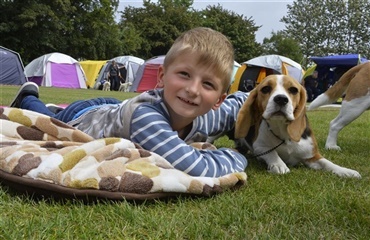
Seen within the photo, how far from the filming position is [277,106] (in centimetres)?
274

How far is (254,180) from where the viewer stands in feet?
7.69

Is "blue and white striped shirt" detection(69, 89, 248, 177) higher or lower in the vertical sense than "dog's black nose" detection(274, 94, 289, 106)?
lower

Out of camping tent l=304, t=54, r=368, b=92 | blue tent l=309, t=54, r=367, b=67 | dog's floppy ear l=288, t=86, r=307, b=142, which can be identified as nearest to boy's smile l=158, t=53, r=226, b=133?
dog's floppy ear l=288, t=86, r=307, b=142

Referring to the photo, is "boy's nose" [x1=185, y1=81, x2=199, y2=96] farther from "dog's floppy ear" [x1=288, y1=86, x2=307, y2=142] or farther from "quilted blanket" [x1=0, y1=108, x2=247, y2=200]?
"dog's floppy ear" [x1=288, y1=86, x2=307, y2=142]

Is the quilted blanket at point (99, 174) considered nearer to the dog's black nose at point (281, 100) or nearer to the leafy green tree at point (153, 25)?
the dog's black nose at point (281, 100)

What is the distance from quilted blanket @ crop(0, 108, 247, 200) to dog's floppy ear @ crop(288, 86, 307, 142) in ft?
2.54

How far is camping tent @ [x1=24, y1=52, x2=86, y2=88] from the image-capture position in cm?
2103

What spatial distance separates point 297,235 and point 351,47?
53812mm

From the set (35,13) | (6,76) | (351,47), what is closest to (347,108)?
(6,76)

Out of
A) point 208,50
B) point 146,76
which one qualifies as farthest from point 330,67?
point 208,50

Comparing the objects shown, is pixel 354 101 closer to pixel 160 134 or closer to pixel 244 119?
pixel 244 119

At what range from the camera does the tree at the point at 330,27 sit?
49688mm

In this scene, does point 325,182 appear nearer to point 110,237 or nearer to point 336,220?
point 336,220

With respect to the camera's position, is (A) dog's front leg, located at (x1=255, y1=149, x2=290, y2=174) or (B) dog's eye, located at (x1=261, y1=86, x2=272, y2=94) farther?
(B) dog's eye, located at (x1=261, y1=86, x2=272, y2=94)
